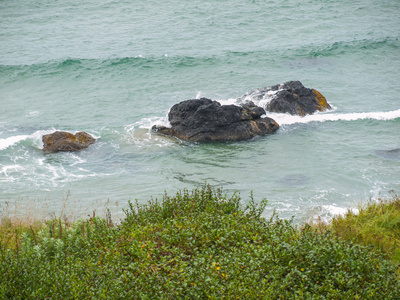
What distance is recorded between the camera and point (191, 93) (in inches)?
1078

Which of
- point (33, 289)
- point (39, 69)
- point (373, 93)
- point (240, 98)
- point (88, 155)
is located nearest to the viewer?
point (33, 289)

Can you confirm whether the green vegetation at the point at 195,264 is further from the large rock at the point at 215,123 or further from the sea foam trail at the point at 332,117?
the sea foam trail at the point at 332,117

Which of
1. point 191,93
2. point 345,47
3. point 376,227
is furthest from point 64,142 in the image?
point 345,47

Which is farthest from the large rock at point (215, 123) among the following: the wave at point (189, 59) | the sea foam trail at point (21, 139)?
the wave at point (189, 59)

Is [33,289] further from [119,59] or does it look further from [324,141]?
[119,59]

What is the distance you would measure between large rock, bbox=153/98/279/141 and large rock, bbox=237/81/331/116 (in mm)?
2150

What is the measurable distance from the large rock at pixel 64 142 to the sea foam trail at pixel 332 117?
32.5ft

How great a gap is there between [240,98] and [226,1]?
111 ft

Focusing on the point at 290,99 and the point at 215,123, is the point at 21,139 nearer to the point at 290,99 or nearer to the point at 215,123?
the point at 215,123

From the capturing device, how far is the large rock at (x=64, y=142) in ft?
61.6

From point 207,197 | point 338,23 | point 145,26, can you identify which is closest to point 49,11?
point 145,26

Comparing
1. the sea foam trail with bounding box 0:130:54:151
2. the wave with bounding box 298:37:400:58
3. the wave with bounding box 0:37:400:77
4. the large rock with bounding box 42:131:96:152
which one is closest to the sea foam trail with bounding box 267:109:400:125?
the large rock with bounding box 42:131:96:152

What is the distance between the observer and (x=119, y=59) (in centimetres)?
3619

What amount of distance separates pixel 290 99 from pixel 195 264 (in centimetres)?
1763
